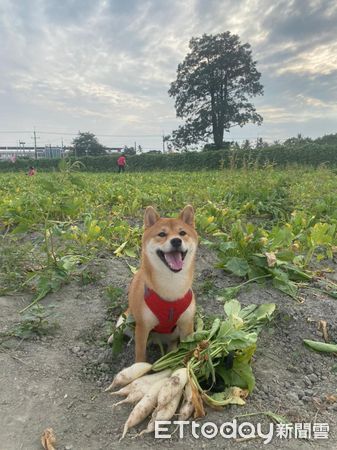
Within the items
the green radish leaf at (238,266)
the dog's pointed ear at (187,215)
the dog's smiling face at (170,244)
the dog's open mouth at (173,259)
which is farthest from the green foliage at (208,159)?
the dog's open mouth at (173,259)

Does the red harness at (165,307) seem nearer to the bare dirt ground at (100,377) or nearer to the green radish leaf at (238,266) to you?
the bare dirt ground at (100,377)

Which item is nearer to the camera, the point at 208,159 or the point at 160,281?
the point at 160,281

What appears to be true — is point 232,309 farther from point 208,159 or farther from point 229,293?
point 208,159

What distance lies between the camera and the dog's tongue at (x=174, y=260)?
2.79 meters

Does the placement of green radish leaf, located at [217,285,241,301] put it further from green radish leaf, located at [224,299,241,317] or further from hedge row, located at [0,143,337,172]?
hedge row, located at [0,143,337,172]

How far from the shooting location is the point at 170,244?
2785mm

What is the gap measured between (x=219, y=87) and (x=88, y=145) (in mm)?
20895

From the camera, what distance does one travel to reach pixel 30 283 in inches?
160

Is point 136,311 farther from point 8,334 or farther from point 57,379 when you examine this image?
point 8,334

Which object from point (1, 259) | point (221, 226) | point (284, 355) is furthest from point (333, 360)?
point (1, 259)

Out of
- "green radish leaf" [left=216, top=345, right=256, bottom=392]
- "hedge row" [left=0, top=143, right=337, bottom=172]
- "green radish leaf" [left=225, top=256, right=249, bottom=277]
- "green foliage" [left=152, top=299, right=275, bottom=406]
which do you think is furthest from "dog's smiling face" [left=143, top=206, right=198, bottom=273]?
"hedge row" [left=0, top=143, right=337, bottom=172]

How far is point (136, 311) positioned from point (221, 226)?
308 cm

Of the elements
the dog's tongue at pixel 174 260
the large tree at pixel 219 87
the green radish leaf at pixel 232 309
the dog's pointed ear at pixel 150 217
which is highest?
the large tree at pixel 219 87

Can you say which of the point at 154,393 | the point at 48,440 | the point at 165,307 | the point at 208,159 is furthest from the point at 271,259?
the point at 208,159
